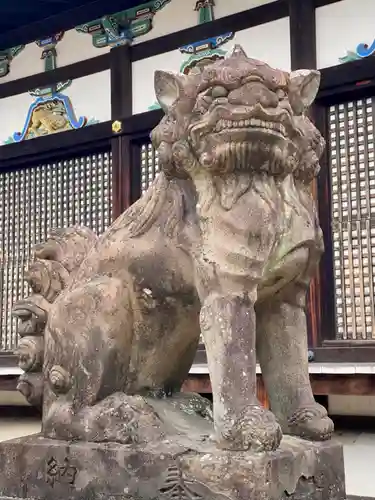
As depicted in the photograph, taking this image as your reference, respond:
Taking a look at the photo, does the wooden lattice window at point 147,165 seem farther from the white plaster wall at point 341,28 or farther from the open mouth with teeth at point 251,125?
the open mouth with teeth at point 251,125

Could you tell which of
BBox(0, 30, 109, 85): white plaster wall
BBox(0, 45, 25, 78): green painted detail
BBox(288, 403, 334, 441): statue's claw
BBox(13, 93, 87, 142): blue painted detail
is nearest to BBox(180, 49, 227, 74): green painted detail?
BBox(0, 30, 109, 85): white plaster wall

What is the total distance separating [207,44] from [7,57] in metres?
1.57

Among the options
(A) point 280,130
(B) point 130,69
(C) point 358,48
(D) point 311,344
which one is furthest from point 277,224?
(B) point 130,69

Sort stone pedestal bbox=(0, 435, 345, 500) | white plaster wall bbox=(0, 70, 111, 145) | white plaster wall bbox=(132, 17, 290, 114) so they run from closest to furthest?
stone pedestal bbox=(0, 435, 345, 500) < white plaster wall bbox=(132, 17, 290, 114) < white plaster wall bbox=(0, 70, 111, 145)

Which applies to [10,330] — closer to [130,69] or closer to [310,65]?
[130,69]

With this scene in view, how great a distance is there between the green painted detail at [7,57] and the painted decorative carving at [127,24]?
0.72 m

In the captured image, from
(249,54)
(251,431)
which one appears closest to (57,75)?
(249,54)

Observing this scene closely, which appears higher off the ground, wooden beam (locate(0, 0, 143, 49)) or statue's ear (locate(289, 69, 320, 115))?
wooden beam (locate(0, 0, 143, 49))

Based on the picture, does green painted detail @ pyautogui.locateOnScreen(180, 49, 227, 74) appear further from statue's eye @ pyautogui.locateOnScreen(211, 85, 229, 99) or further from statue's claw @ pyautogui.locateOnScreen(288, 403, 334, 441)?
statue's claw @ pyautogui.locateOnScreen(288, 403, 334, 441)

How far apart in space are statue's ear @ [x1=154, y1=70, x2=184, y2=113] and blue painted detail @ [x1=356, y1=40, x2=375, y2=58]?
2.27 m

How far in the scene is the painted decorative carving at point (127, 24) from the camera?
4230mm

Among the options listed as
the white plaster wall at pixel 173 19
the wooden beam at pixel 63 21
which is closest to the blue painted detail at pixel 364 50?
the white plaster wall at pixel 173 19

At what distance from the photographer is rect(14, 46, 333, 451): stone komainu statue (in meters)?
1.34

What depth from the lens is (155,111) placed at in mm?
3984
